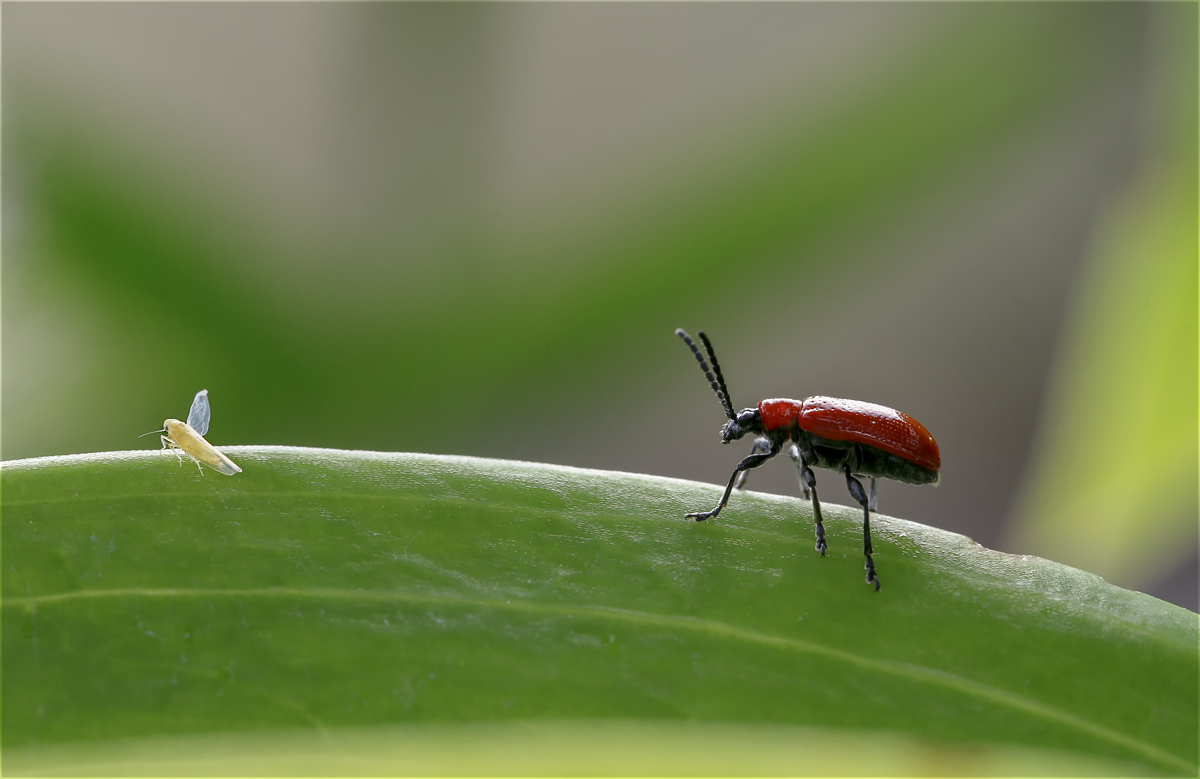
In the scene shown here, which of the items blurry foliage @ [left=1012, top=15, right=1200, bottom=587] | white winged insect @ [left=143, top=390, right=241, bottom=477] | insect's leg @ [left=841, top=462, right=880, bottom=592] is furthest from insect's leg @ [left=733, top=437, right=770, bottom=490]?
blurry foliage @ [left=1012, top=15, right=1200, bottom=587]

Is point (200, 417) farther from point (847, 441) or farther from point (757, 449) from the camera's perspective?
point (847, 441)

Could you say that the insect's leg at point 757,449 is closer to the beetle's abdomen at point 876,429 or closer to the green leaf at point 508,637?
the beetle's abdomen at point 876,429

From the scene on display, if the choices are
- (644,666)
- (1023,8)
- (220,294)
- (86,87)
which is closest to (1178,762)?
(644,666)

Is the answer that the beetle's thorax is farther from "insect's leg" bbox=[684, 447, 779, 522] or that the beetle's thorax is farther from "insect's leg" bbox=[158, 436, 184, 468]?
"insect's leg" bbox=[158, 436, 184, 468]

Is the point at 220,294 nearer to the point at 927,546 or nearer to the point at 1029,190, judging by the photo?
the point at 927,546

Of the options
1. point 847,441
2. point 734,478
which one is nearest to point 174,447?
point 734,478

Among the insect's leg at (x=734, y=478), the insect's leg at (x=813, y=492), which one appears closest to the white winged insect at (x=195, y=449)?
the insect's leg at (x=734, y=478)
